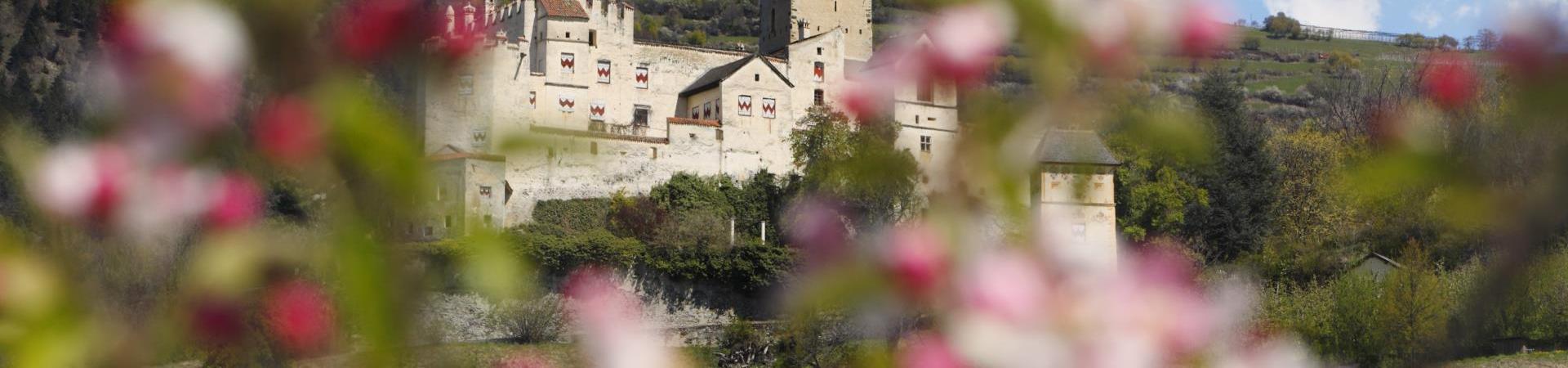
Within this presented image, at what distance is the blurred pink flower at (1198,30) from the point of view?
3.34ft

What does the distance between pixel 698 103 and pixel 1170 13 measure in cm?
3612

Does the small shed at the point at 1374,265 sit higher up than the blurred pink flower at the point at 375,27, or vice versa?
the blurred pink flower at the point at 375,27

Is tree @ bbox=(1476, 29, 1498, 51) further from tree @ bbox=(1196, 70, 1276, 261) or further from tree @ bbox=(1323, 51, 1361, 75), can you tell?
tree @ bbox=(1323, 51, 1361, 75)

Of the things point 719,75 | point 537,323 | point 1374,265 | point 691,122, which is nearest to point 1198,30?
point 537,323

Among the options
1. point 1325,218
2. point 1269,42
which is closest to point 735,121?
point 1325,218

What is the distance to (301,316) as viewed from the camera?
3.67ft

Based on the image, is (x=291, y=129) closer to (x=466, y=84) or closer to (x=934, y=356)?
(x=466, y=84)

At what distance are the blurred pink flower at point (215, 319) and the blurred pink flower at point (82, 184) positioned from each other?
111 mm

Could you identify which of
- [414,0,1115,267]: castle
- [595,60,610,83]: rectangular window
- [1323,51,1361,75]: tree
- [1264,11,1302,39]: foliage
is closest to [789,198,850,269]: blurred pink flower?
[414,0,1115,267]: castle

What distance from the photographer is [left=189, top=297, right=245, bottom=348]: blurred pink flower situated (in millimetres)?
1080

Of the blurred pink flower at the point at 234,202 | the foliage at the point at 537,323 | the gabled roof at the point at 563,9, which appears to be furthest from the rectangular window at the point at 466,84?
the gabled roof at the point at 563,9

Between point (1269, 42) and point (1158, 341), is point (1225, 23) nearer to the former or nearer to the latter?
point (1158, 341)

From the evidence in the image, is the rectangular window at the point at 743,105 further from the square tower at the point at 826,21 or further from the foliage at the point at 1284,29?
the foliage at the point at 1284,29

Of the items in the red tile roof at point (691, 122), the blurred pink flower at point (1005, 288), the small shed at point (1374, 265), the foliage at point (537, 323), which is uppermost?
the red tile roof at point (691, 122)
